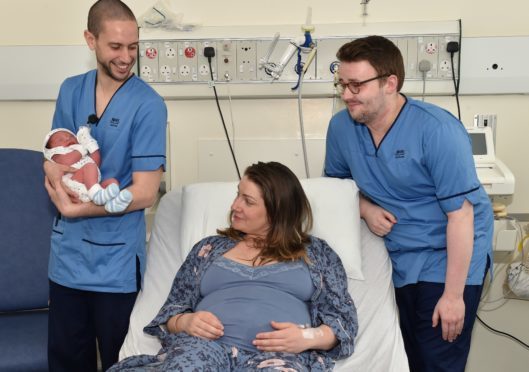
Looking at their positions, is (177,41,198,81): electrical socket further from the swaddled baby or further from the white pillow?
the swaddled baby

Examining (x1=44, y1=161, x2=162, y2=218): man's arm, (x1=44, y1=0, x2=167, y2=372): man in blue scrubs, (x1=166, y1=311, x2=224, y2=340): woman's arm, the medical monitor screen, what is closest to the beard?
(x1=44, y1=0, x2=167, y2=372): man in blue scrubs

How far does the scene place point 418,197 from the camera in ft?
6.97

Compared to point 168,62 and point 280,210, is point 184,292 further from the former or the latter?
point 168,62

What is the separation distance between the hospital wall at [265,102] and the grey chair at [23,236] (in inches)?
10.8

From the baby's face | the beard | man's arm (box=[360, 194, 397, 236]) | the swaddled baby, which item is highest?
the beard

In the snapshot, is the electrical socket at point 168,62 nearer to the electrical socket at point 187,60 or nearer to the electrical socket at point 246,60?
the electrical socket at point 187,60

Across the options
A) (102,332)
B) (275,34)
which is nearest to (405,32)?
(275,34)

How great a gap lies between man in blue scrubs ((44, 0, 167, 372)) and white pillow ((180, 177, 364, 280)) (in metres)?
0.21

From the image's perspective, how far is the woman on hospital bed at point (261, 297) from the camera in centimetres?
186

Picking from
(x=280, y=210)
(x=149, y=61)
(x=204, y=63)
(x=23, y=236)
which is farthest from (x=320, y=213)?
(x=23, y=236)

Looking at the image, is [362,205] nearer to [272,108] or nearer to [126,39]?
[272,108]

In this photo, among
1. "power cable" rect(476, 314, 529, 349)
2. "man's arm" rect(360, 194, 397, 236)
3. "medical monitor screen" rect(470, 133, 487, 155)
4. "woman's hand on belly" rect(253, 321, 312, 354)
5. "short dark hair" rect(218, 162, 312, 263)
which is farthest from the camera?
"power cable" rect(476, 314, 529, 349)

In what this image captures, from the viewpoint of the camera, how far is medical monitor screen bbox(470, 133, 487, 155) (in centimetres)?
257

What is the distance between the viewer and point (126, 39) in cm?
198
